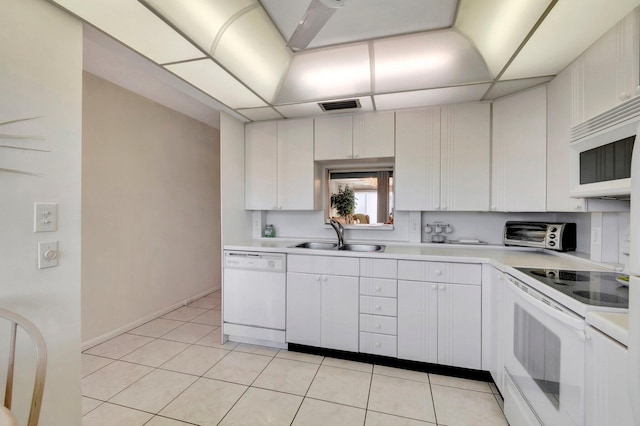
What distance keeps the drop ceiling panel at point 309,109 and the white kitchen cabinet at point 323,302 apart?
1421 mm

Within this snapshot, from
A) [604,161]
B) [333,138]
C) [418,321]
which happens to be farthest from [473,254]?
[333,138]

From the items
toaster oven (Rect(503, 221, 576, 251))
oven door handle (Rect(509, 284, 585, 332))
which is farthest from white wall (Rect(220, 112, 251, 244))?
toaster oven (Rect(503, 221, 576, 251))

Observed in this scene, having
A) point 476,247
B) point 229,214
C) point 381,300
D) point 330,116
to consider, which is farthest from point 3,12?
point 476,247

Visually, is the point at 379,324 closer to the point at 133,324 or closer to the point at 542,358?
the point at 542,358

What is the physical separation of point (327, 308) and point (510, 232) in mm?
1805

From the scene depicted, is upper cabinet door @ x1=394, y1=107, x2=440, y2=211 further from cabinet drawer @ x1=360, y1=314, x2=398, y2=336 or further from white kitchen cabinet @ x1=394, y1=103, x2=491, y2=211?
cabinet drawer @ x1=360, y1=314, x2=398, y2=336

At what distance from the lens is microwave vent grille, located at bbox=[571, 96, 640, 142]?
1.28 meters

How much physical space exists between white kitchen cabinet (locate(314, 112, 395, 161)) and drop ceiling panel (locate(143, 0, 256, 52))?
1349 mm

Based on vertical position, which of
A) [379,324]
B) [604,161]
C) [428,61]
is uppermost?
[428,61]

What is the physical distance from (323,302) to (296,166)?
146 cm

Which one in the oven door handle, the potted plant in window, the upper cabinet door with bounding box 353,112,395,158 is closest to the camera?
the oven door handle

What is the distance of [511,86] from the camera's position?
2.18 m

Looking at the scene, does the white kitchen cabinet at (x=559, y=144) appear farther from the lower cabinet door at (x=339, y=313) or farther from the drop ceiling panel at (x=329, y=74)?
the lower cabinet door at (x=339, y=313)

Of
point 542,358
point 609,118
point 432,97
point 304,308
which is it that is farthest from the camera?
point 304,308
